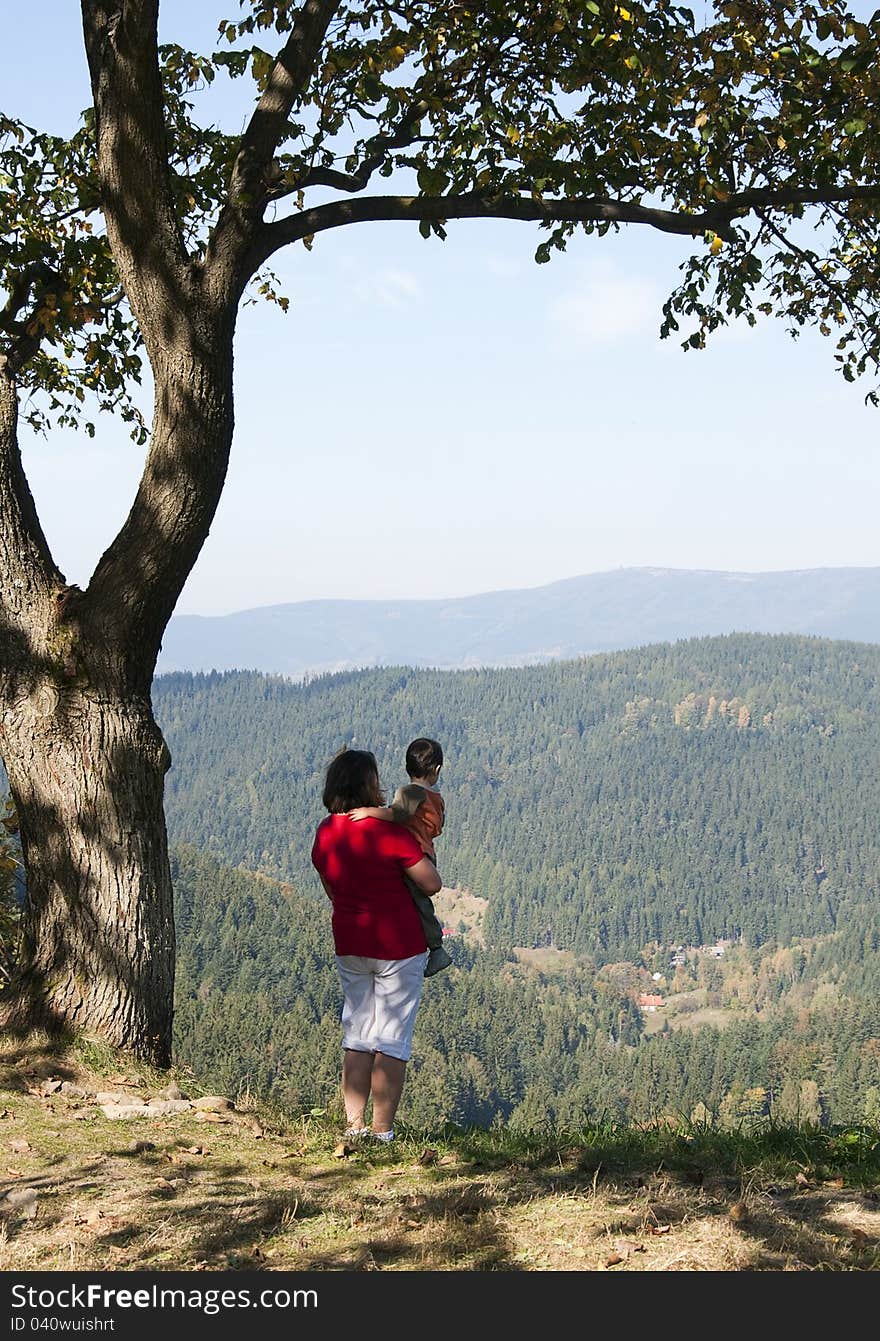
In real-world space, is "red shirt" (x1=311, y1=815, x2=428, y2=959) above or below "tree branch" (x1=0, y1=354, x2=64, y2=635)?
below

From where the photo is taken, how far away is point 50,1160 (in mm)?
5090

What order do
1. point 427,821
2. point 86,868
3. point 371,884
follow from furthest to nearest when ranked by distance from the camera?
point 86,868 < point 427,821 < point 371,884

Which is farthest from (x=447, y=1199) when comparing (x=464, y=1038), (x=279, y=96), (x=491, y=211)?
(x=464, y=1038)

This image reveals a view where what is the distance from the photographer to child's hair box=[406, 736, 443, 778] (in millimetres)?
5887

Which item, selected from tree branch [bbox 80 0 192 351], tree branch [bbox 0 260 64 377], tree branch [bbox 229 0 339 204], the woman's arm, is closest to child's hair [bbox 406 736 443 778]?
the woman's arm

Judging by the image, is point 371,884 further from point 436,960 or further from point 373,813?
point 436,960

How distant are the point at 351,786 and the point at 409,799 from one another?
30 cm

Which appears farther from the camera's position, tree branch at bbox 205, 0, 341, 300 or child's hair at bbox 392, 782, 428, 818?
tree branch at bbox 205, 0, 341, 300

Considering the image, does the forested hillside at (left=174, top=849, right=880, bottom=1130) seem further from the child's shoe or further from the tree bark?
the child's shoe

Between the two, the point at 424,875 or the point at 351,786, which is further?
the point at 351,786

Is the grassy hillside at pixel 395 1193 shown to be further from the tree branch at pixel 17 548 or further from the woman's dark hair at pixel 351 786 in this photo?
the tree branch at pixel 17 548

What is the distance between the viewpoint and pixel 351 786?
5.84 m
